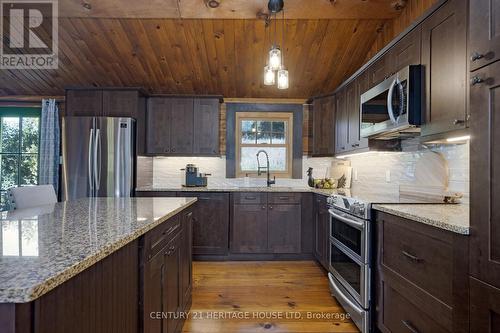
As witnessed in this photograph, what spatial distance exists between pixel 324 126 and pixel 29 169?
14.5ft

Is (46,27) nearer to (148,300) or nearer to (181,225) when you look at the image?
(181,225)

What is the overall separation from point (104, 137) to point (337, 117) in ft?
9.83

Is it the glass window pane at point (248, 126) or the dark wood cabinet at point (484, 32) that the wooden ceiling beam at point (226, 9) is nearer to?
the glass window pane at point (248, 126)

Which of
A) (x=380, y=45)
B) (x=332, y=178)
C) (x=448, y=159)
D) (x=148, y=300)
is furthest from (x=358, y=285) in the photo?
(x=380, y=45)

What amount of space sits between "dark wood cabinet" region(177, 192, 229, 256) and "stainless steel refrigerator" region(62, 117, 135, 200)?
30.7 inches

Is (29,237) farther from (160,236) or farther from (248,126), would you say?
(248,126)

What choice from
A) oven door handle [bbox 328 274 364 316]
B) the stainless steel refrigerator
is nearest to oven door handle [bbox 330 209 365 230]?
oven door handle [bbox 328 274 364 316]

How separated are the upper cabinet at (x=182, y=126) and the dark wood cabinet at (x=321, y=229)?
62.2 inches

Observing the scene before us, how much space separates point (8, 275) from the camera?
67 cm

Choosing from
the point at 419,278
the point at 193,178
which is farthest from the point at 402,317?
the point at 193,178

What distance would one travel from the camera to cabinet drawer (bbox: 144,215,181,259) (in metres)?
1.38

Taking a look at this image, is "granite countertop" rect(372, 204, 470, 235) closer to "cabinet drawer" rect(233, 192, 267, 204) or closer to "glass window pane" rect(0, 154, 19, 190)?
"cabinet drawer" rect(233, 192, 267, 204)

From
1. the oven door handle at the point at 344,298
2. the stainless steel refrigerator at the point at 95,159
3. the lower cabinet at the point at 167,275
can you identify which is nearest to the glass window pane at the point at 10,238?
the lower cabinet at the point at 167,275

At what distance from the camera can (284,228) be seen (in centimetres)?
371
